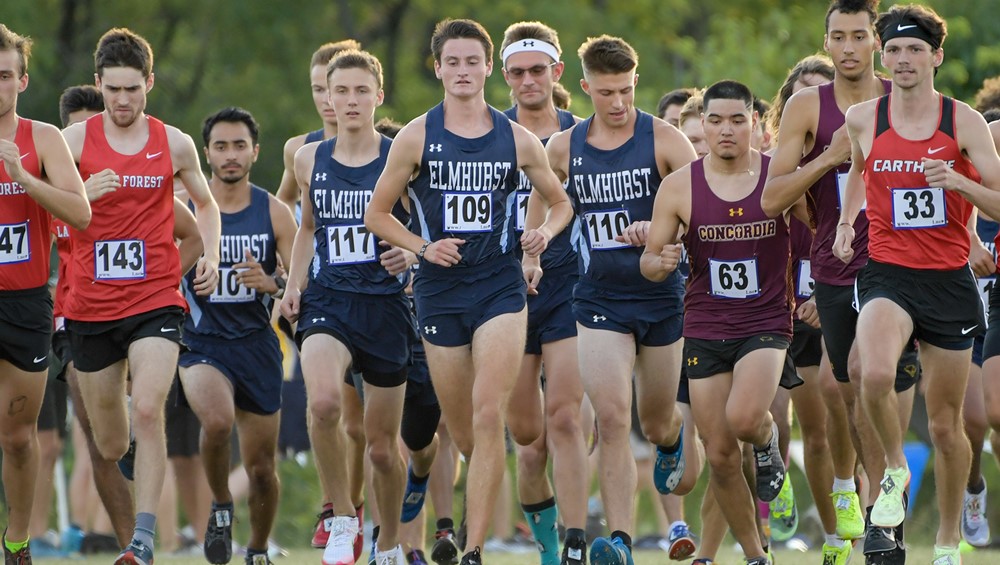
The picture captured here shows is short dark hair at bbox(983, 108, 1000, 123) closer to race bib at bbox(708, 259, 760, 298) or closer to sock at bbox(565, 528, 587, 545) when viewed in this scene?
race bib at bbox(708, 259, 760, 298)

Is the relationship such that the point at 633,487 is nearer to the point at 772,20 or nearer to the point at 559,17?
the point at 772,20

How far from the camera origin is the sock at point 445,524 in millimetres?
11180

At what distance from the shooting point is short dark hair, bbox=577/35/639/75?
966 centimetres

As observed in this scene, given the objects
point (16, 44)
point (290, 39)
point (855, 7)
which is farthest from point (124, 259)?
point (290, 39)

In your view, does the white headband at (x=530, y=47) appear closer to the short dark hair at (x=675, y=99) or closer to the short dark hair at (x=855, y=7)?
the short dark hair at (x=675, y=99)

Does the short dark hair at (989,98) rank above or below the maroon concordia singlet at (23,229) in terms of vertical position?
above

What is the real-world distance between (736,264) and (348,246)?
7.97 ft

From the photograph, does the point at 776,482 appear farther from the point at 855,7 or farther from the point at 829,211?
the point at 855,7

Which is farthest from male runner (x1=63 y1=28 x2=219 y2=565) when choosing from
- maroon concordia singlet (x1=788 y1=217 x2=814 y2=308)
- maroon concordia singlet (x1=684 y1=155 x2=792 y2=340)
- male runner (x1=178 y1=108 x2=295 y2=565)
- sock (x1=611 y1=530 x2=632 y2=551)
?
maroon concordia singlet (x1=788 y1=217 x2=814 y2=308)

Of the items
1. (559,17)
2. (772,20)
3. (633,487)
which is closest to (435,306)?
(633,487)

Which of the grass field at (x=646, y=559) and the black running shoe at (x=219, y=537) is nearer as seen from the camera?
the black running shoe at (x=219, y=537)

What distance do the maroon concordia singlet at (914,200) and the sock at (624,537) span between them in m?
1.93

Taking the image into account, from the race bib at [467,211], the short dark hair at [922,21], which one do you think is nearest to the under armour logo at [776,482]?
the race bib at [467,211]

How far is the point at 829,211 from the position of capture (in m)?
9.73
